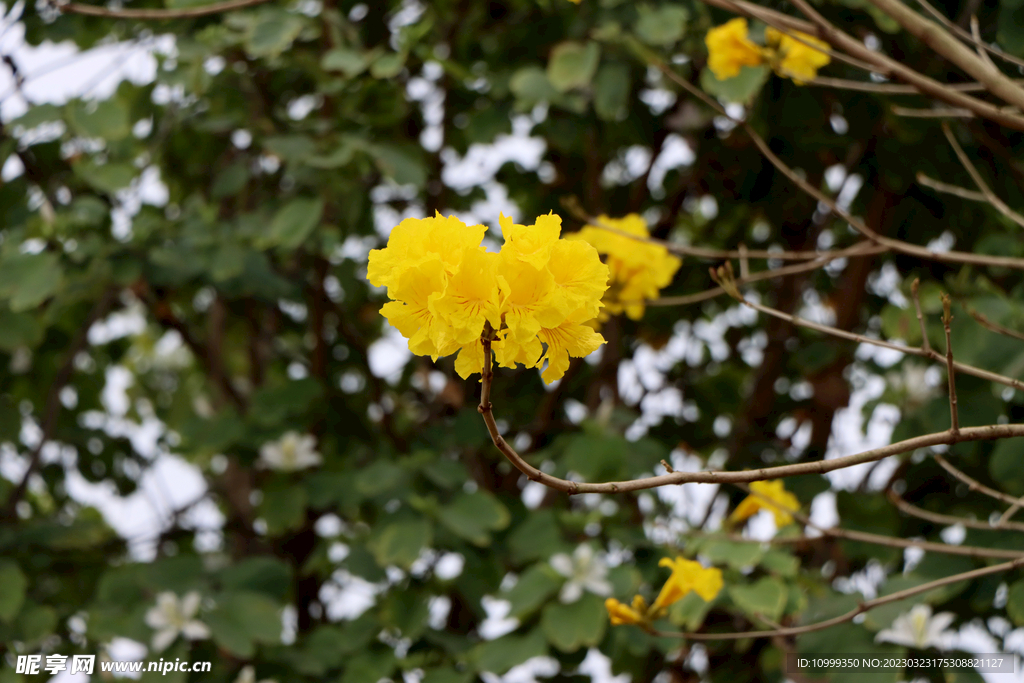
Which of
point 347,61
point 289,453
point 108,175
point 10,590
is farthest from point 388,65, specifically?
point 10,590

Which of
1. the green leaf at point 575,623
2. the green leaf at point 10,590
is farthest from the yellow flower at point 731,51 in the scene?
the green leaf at point 10,590

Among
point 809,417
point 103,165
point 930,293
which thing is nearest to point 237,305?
point 103,165

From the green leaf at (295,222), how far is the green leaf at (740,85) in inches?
35.1

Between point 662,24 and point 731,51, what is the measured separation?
205 millimetres

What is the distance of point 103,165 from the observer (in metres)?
1.99

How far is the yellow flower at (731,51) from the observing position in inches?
62.4

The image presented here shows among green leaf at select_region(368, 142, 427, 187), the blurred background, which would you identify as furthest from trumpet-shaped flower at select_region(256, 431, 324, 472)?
green leaf at select_region(368, 142, 427, 187)

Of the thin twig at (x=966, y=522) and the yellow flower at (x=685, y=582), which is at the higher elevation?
the thin twig at (x=966, y=522)

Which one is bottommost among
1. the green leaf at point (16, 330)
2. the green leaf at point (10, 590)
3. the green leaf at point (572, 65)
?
the green leaf at point (10, 590)

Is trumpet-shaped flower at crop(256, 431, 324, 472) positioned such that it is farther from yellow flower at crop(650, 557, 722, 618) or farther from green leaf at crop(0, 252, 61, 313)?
yellow flower at crop(650, 557, 722, 618)

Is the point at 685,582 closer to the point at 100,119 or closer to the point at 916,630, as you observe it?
the point at 916,630

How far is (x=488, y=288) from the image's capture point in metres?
0.78

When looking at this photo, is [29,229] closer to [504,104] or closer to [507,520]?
[504,104]

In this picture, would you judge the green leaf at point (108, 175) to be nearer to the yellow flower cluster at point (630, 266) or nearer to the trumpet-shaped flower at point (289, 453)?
the trumpet-shaped flower at point (289, 453)
